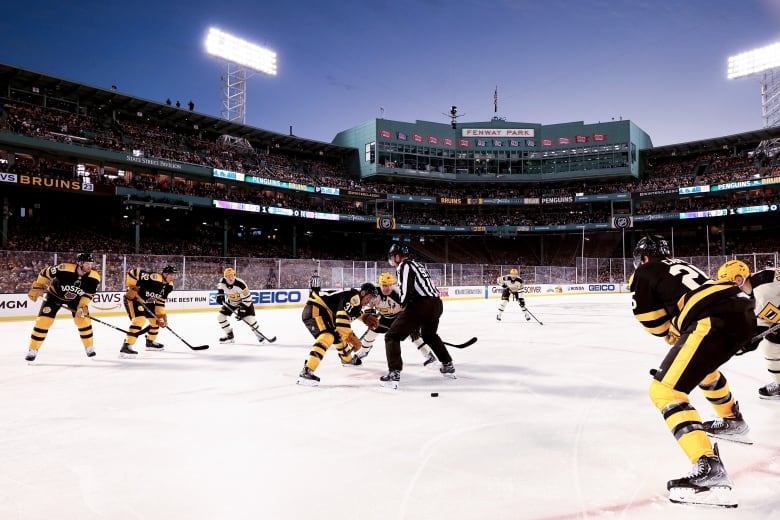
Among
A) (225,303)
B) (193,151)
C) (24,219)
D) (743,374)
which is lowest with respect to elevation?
(743,374)

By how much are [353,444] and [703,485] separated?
2195 mm

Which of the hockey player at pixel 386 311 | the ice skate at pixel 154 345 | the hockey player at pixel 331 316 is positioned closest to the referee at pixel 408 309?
the hockey player at pixel 386 311

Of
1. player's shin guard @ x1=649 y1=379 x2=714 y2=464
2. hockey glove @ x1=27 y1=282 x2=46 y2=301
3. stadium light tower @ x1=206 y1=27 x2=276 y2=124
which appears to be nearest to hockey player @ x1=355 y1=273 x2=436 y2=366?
player's shin guard @ x1=649 y1=379 x2=714 y2=464

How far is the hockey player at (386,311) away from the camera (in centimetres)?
593

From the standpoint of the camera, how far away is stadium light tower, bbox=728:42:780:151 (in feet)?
135

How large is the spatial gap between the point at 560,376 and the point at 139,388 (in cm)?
515

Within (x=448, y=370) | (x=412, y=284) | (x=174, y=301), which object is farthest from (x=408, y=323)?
(x=174, y=301)

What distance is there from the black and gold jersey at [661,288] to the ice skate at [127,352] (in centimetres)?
747

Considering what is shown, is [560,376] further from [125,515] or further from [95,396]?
[95,396]

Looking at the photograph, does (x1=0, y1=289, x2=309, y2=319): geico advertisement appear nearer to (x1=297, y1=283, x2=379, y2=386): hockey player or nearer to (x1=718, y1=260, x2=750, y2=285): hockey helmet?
(x1=297, y1=283, x2=379, y2=386): hockey player

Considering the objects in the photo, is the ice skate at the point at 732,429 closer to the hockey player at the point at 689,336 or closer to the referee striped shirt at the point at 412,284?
the hockey player at the point at 689,336

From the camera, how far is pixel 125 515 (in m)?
2.37

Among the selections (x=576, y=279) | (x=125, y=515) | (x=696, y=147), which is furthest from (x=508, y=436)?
(x=696, y=147)

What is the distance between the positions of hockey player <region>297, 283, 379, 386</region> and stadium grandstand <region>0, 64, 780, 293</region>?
12.7 meters
